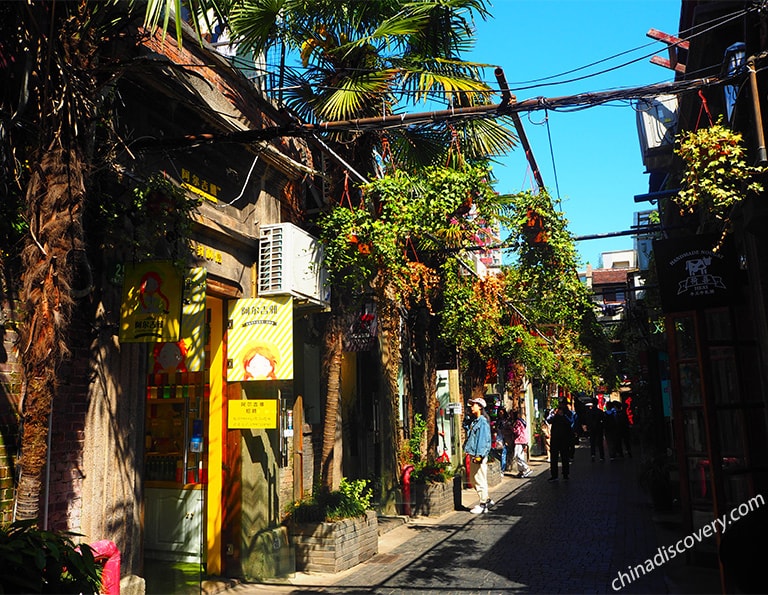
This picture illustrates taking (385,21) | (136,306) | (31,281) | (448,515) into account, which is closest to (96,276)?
(136,306)

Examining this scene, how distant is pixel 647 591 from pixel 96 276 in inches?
263

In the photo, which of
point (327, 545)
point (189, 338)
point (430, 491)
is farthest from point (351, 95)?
point (430, 491)

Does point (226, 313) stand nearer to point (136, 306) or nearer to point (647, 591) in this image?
point (136, 306)

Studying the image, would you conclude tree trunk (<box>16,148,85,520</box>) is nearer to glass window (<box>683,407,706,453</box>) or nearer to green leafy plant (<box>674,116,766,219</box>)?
green leafy plant (<box>674,116,766,219</box>)

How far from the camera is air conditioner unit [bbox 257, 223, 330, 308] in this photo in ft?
29.9

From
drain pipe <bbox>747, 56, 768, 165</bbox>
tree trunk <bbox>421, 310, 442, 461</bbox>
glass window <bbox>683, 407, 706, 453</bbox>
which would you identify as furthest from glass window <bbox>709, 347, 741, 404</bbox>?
tree trunk <bbox>421, 310, 442, 461</bbox>

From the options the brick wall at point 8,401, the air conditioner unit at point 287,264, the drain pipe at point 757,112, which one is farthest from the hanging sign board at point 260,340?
the drain pipe at point 757,112

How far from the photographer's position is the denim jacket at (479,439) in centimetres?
1287

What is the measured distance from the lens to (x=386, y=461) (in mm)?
12523

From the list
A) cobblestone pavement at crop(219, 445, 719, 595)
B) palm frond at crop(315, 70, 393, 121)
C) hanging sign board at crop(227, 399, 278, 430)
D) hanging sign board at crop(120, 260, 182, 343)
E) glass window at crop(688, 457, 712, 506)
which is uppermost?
palm frond at crop(315, 70, 393, 121)

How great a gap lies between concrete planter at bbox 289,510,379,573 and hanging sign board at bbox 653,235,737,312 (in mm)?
4999

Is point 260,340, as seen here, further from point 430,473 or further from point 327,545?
point 430,473

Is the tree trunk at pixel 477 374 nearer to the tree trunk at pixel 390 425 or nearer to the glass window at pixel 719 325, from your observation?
the tree trunk at pixel 390 425

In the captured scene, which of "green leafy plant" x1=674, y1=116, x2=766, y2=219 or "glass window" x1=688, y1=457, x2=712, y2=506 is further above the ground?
"green leafy plant" x1=674, y1=116, x2=766, y2=219
